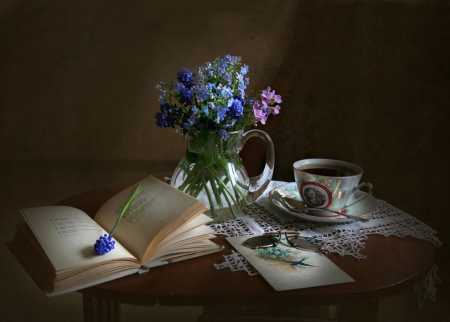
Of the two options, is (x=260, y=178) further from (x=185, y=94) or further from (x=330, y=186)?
(x=185, y=94)

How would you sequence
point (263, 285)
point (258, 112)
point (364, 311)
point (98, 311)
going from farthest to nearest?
point (98, 311) < point (258, 112) < point (364, 311) < point (263, 285)

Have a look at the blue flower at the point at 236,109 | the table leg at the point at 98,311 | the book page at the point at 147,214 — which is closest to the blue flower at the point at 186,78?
the blue flower at the point at 236,109

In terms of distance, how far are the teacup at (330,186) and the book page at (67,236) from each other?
0.44 meters

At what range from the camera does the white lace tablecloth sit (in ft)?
3.06

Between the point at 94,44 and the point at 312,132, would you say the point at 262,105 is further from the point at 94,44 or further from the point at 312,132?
the point at 94,44

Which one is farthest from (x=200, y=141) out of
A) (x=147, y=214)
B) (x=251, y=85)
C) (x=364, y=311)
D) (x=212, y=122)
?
(x=251, y=85)

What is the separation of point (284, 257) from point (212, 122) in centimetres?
31

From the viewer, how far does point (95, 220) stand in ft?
3.21

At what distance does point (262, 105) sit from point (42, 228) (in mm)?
510

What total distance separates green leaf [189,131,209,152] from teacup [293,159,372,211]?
0.81ft

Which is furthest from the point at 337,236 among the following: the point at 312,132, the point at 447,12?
the point at 447,12

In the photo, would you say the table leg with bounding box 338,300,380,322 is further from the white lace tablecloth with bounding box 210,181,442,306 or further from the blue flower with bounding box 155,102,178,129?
the blue flower with bounding box 155,102,178,129

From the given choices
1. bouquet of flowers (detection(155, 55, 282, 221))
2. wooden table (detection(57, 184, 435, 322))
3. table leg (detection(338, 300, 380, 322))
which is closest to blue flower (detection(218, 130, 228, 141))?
bouquet of flowers (detection(155, 55, 282, 221))

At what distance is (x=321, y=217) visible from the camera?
100 cm
